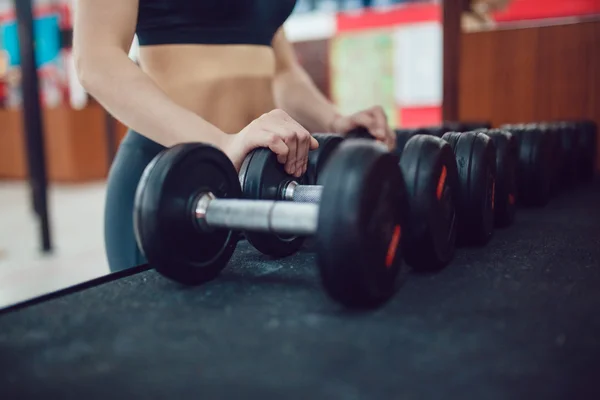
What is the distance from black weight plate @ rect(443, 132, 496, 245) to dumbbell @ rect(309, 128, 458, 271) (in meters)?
0.06

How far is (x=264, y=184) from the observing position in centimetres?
67

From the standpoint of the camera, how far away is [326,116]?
3.86 ft

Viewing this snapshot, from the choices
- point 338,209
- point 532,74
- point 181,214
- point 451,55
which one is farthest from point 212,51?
point 532,74

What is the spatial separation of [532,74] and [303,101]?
112 cm

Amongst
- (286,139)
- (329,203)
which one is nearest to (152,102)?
(286,139)

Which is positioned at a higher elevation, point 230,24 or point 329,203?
point 230,24

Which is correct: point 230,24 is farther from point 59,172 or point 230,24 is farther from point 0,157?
point 0,157

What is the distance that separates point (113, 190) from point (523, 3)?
5.90 meters

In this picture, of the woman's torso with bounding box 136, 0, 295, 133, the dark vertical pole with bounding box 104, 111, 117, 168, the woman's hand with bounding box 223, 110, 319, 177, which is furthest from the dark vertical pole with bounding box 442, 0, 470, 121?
the dark vertical pole with bounding box 104, 111, 117, 168

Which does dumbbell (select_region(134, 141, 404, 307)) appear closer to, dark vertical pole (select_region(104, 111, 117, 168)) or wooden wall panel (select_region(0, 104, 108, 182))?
dark vertical pole (select_region(104, 111, 117, 168))

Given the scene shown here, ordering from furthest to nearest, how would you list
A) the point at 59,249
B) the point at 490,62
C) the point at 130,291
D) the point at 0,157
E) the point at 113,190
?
the point at 0,157, the point at 59,249, the point at 490,62, the point at 113,190, the point at 130,291

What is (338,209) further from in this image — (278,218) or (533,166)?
(533,166)

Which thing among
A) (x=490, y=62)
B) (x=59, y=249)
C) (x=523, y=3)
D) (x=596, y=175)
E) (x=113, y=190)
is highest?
(x=523, y=3)

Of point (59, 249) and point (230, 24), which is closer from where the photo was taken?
point (230, 24)
